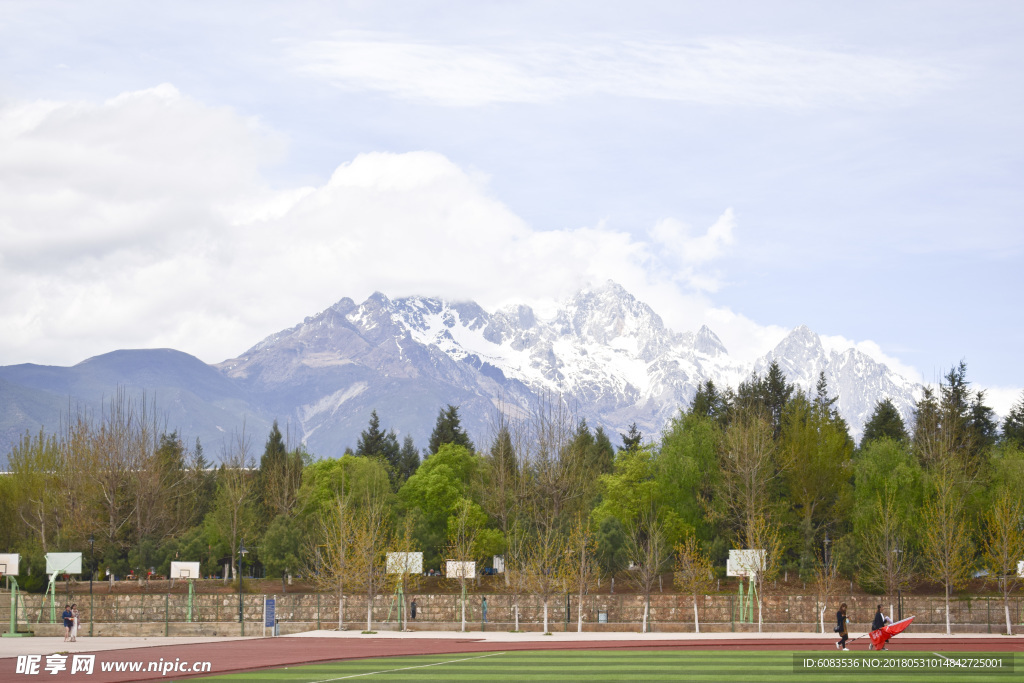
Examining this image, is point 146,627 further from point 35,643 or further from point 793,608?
point 793,608

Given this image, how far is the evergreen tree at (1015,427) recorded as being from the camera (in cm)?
9379

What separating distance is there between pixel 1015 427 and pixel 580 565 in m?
52.4

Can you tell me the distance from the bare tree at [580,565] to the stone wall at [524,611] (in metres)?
1.27

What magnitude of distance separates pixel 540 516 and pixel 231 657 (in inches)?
1780

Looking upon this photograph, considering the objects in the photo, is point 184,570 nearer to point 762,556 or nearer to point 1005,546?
point 762,556

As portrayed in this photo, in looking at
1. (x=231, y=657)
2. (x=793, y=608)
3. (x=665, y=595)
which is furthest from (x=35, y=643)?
(x=793, y=608)

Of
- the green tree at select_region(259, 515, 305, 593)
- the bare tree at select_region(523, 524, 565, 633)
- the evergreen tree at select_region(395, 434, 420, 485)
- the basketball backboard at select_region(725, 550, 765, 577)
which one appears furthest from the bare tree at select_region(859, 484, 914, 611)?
the evergreen tree at select_region(395, 434, 420, 485)

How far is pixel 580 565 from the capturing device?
68.3 meters

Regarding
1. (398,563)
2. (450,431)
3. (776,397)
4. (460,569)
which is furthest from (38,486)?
(776,397)

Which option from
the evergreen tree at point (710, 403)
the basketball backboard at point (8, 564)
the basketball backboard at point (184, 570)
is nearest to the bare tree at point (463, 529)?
the basketball backboard at point (184, 570)

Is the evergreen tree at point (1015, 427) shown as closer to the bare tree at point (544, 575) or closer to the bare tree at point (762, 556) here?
the bare tree at point (762, 556)

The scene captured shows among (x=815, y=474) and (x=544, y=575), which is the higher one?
(x=815, y=474)

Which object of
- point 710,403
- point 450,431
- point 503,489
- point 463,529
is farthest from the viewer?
point 450,431

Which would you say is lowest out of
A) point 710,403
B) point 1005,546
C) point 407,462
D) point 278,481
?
point 1005,546
